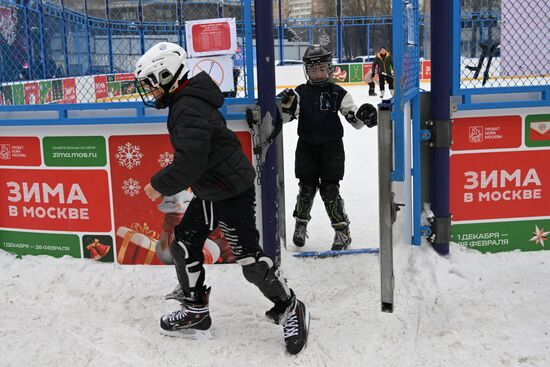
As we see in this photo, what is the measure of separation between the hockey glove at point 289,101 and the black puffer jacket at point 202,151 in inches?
53.7

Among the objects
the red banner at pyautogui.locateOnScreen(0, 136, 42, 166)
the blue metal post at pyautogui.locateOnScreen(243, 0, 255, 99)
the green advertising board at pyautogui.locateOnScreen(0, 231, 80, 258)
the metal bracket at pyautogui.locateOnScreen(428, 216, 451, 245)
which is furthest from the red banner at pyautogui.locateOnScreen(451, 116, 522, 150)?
the red banner at pyautogui.locateOnScreen(0, 136, 42, 166)

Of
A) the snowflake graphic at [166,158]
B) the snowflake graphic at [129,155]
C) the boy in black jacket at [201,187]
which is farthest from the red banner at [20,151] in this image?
the boy in black jacket at [201,187]

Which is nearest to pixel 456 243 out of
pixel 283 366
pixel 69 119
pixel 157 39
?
pixel 283 366

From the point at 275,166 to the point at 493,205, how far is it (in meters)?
1.52

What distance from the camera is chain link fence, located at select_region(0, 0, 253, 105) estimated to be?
5.29m

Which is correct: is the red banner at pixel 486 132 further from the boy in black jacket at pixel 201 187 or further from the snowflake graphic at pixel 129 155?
the snowflake graphic at pixel 129 155

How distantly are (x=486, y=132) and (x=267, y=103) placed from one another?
148 centimetres

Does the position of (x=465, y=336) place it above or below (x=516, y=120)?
below

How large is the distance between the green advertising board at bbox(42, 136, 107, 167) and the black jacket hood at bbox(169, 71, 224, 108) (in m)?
1.43

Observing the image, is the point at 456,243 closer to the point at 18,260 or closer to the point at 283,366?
the point at 283,366

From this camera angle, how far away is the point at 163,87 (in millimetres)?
3203

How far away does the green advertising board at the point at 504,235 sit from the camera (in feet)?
14.5

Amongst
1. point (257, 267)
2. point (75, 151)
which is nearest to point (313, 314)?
point (257, 267)

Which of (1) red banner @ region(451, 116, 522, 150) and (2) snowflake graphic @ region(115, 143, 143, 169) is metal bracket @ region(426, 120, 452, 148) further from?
(2) snowflake graphic @ region(115, 143, 143, 169)
